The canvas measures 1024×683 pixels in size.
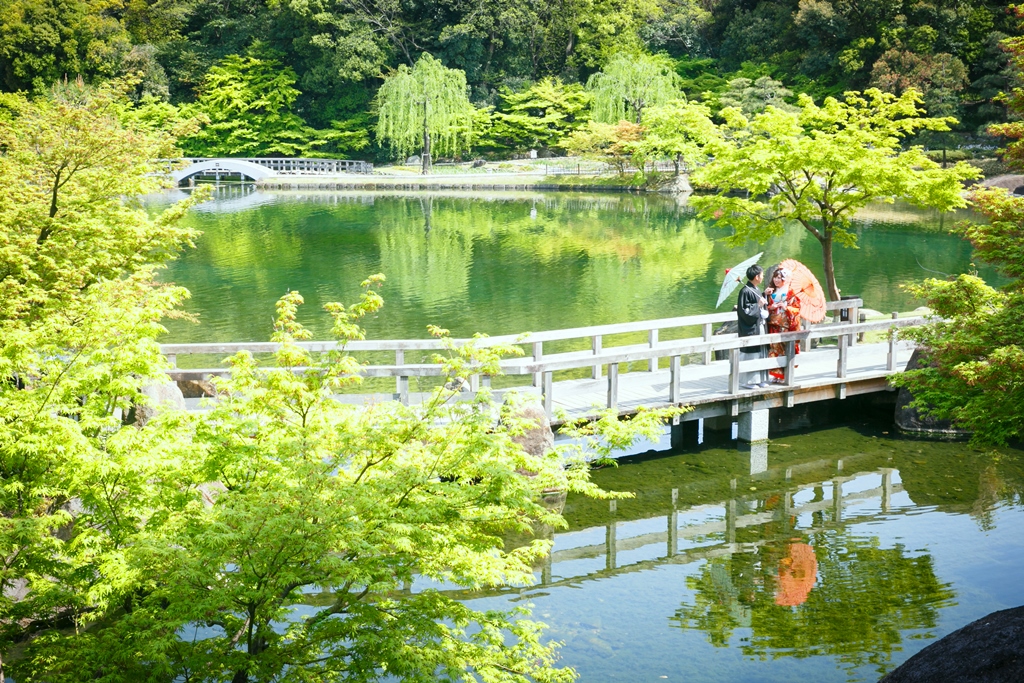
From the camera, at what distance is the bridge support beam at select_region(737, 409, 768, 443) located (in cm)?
1212

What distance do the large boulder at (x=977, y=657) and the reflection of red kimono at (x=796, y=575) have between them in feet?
9.41

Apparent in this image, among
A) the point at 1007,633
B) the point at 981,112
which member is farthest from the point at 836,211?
the point at 981,112

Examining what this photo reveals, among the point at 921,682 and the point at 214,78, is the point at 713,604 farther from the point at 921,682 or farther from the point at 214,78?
the point at 214,78

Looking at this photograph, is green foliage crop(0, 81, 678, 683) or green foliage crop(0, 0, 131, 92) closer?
green foliage crop(0, 81, 678, 683)

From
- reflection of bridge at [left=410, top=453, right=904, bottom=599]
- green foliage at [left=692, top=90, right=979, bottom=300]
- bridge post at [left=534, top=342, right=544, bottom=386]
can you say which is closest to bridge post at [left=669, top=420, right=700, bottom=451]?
reflection of bridge at [left=410, top=453, right=904, bottom=599]

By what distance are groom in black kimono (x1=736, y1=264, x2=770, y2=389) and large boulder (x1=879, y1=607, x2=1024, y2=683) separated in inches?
258

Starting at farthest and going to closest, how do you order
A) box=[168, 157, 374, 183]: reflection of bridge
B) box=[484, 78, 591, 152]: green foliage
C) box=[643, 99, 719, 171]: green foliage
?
box=[484, 78, 591, 152]: green foliage, box=[168, 157, 374, 183]: reflection of bridge, box=[643, 99, 719, 171]: green foliage

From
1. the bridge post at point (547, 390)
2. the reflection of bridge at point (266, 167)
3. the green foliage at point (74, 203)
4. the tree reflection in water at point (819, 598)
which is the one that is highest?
the reflection of bridge at point (266, 167)

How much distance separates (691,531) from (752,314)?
3.06 m

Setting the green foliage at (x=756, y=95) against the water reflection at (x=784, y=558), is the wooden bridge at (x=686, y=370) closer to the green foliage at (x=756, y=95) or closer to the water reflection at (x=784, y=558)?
the water reflection at (x=784, y=558)

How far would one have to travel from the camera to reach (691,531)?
10.1 metres

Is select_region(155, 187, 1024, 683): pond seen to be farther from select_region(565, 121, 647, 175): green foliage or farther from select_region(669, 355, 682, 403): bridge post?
select_region(565, 121, 647, 175): green foliage

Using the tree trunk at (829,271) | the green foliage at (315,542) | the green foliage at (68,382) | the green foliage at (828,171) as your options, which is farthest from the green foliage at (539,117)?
the green foliage at (315,542)

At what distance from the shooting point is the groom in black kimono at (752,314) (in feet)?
38.5
